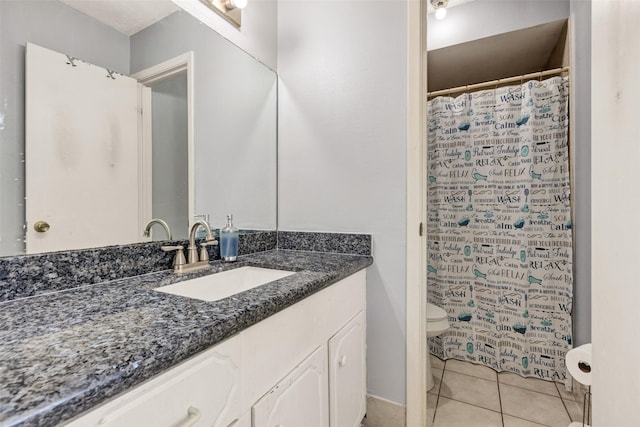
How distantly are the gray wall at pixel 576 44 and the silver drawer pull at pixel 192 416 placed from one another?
6.17 feet

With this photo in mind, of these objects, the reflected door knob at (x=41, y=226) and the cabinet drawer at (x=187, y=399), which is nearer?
the cabinet drawer at (x=187, y=399)

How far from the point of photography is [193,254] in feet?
3.67

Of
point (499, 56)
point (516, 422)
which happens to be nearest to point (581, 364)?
point (516, 422)

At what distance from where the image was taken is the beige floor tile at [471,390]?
5.37ft

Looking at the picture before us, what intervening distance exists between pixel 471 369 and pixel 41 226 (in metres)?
2.30

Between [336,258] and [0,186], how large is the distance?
1.08 m

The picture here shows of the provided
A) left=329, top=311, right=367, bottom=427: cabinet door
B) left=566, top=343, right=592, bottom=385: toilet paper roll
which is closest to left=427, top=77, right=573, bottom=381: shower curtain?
left=566, top=343, right=592, bottom=385: toilet paper roll

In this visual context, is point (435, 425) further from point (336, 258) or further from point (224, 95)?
point (224, 95)

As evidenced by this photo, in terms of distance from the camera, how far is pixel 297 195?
5.18 feet

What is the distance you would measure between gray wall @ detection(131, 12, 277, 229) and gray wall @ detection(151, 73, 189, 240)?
64 mm

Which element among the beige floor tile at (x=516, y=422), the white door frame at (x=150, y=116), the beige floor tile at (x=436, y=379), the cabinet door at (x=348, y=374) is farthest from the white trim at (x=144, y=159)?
the beige floor tile at (x=516, y=422)

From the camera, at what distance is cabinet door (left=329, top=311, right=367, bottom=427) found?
3.47ft

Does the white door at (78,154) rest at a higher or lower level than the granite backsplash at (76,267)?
higher

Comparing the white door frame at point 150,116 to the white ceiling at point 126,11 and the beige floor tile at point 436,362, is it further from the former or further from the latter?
the beige floor tile at point 436,362
